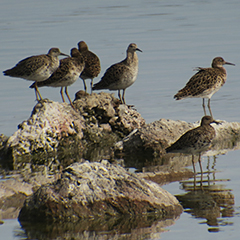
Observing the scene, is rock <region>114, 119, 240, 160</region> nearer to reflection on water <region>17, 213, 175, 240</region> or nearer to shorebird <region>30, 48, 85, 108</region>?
shorebird <region>30, 48, 85, 108</region>

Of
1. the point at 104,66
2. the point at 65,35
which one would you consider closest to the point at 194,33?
the point at 65,35

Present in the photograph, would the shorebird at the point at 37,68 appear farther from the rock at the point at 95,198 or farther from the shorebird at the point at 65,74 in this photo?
the rock at the point at 95,198

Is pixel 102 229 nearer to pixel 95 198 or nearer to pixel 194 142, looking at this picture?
pixel 95 198

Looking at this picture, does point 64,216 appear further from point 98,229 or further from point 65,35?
point 65,35

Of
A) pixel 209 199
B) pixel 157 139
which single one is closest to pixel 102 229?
pixel 209 199

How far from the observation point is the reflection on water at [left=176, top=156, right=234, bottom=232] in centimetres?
879

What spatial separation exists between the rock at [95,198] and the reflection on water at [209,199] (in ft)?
1.42

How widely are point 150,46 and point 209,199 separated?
1624 cm

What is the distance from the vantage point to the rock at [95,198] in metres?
8.48

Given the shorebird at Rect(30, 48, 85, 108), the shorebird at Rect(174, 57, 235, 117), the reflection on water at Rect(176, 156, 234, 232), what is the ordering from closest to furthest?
the reflection on water at Rect(176, 156, 234, 232) → the shorebird at Rect(30, 48, 85, 108) → the shorebird at Rect(174, 57, 235, 117)

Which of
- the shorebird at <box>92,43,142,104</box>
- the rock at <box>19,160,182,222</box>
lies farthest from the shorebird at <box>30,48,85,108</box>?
the rock at <box>19,160,182,222</box>

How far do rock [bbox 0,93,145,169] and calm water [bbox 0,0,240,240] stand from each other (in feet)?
4.72

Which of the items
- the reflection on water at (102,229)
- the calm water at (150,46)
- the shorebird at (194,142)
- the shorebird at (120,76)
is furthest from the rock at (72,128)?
the reflection on water at (102,229)

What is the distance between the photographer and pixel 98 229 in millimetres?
8258
